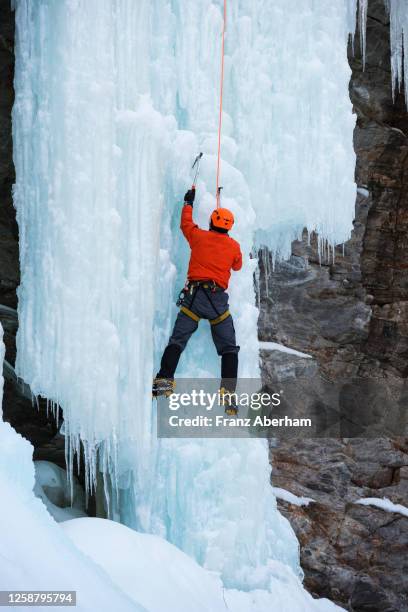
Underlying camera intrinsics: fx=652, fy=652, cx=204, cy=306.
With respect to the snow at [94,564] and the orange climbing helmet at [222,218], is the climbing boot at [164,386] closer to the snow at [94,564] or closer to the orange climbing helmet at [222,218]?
the snow at [94,564]

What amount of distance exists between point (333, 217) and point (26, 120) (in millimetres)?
2964

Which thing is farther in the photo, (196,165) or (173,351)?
(196,165)

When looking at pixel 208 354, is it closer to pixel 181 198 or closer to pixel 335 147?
pixel 181 198

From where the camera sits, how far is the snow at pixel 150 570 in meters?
4.06

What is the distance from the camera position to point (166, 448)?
524 centimetres

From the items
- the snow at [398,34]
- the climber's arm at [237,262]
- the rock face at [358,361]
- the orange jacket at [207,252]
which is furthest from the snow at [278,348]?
the snow at [398,34]

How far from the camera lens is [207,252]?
4.91 metres

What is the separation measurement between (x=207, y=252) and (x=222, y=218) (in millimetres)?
298

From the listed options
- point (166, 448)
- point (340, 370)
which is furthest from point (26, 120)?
point (340, 370)

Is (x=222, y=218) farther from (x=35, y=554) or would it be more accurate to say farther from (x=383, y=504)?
(x=383, y=504)

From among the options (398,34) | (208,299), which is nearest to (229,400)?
(208,299)

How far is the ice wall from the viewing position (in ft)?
16.1

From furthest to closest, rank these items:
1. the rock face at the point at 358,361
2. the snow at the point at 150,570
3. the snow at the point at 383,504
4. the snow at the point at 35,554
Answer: the snow at the point at 383,504
the rock face at the point at 358,361
the snow at the point at 150,570
the snow at the point at 35,554

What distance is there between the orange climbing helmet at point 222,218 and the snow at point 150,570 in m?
2.31
